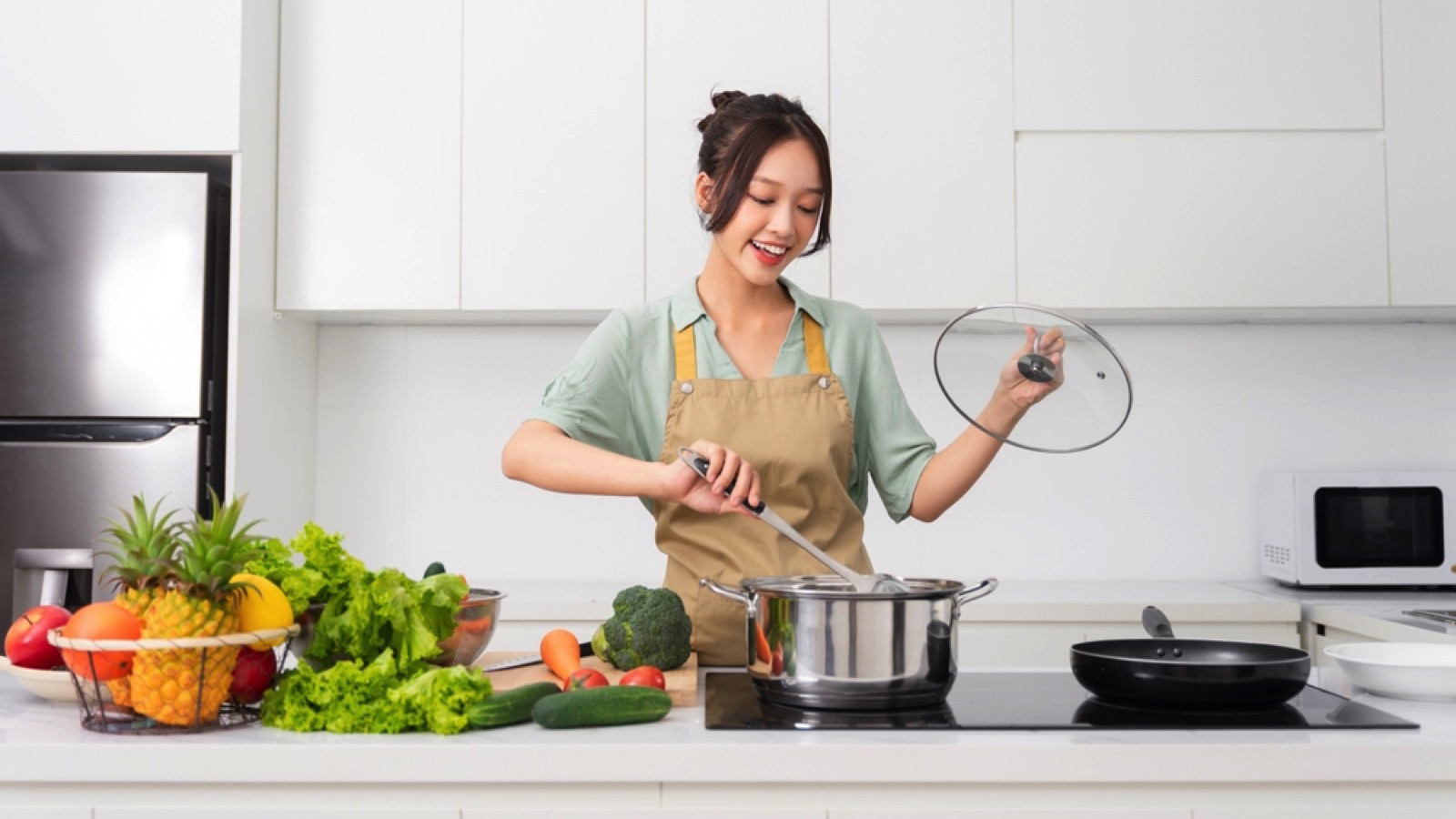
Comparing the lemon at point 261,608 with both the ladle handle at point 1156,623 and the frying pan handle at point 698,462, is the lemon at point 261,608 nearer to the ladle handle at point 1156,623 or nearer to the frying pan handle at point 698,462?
the frying pan handle at point 698,462

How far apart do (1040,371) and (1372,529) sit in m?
1.84

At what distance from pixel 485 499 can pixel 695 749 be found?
2.19 meters

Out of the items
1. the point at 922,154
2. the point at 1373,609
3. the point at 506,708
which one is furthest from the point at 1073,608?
the point at 506,708

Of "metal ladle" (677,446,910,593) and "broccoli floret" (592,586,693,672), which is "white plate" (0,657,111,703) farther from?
"metal ladle" (677,446,910,593)

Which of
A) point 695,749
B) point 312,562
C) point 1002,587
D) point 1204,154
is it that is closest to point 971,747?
point 695,749

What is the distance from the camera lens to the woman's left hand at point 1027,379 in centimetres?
145

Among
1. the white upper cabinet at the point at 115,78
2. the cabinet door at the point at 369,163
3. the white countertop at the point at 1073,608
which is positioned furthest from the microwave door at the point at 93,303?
the white countertop at the point at 1073,608

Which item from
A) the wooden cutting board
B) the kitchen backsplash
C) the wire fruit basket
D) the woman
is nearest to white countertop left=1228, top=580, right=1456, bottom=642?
the kitchen backsplash

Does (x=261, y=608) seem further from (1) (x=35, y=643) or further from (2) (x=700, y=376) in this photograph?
(2) (x=700, y=376)

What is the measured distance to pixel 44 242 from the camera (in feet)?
8.83

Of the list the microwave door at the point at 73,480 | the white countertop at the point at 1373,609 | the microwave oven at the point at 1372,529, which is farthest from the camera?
the microwave oven at the point at 1372,529

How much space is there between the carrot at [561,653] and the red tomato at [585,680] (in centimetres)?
10

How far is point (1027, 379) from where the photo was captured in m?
1.46

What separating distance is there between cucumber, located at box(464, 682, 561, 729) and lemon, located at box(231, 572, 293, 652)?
21cm
